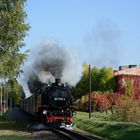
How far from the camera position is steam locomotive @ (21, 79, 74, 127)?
33.8 metres

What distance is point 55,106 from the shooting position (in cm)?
3425

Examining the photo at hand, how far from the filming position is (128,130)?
88.7ft

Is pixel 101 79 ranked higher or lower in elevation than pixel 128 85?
higher

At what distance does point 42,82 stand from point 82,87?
124ft

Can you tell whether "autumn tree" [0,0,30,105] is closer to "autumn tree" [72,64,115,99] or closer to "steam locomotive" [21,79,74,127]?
"steam locomotive" [21,79,74,127]

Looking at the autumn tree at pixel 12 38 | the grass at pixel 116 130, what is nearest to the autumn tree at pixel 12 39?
the autumn tree at pixel 12 38

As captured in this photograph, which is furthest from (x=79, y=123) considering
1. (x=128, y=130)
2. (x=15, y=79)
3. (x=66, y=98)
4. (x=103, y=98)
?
(x=103, y=98)

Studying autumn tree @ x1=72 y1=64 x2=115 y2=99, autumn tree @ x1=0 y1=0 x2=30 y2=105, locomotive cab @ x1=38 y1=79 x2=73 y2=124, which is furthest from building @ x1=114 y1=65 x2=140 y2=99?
autumn tree @ x1=0 y1=0 x2=30 y2=105

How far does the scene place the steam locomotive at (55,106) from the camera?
33.8 meters

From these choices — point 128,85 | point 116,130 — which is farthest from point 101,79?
point 116,130

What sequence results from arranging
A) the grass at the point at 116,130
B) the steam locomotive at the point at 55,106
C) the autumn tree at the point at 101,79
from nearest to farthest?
the grass at the point at 116,130, the steam locomotive at the point at 55,106, the autumn tree at the point at 101,79

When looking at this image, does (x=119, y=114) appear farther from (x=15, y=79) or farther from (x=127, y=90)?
(x=127, y=90)

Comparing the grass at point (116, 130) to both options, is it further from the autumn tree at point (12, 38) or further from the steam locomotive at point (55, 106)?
the autumn tree at point (12, 38)

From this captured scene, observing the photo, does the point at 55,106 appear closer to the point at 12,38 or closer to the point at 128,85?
the point at 12,38
